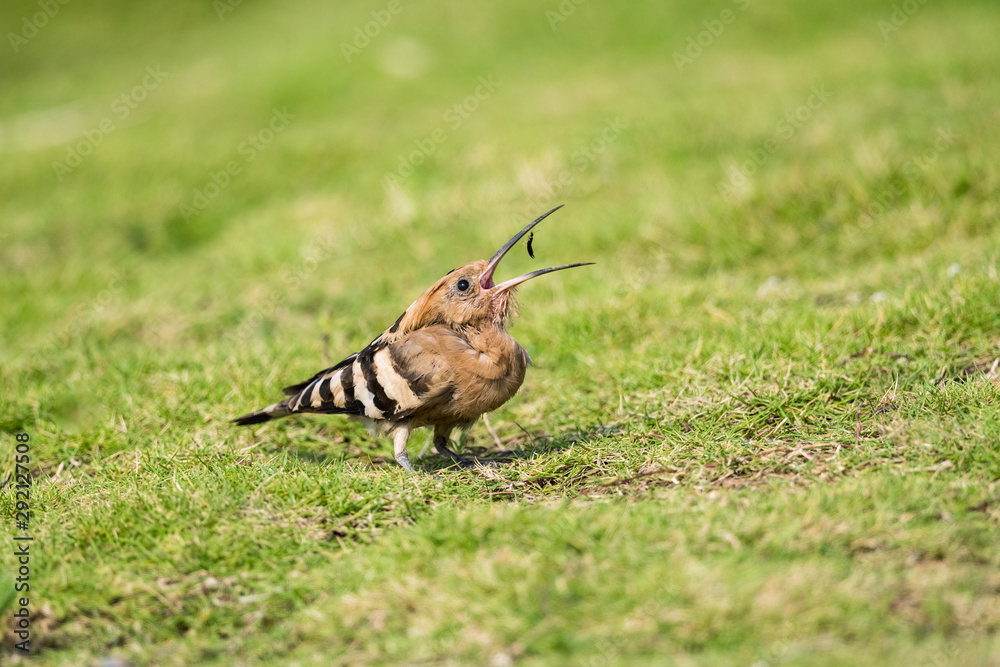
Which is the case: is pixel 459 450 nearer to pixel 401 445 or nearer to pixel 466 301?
pixel 401 445

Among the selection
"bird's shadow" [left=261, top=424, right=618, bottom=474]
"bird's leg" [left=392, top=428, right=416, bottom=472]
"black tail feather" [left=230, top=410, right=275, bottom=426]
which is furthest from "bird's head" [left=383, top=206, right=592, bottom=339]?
"black tail feather" [left=230, top=410, right=275, bottom=426]

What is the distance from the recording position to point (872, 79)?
9234mm

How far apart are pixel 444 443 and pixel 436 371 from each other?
48 centimetres

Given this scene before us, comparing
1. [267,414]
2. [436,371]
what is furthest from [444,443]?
[267,414]

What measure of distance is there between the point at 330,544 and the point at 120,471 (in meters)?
1.27

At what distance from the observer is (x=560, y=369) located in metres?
5.18

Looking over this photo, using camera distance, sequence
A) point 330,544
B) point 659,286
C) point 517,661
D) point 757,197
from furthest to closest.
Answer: point 757,197 → point 659,286 → point 330,544 → point 517,661

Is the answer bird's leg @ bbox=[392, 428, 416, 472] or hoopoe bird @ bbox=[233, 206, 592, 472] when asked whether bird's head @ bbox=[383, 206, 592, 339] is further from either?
bird's leg @ bbox=[392, 428, 416, 472]

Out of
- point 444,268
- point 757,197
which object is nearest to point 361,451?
point 444,268

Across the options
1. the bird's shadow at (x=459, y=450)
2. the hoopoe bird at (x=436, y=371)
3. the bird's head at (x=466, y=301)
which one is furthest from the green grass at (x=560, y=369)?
the bird's head at (x=466, y=301)

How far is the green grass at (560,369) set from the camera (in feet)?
9.48

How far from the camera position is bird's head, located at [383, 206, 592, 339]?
4.28 metres

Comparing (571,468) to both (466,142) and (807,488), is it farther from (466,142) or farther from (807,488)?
(466,142)

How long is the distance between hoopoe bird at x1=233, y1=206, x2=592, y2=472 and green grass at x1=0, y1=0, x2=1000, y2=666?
25 cm
